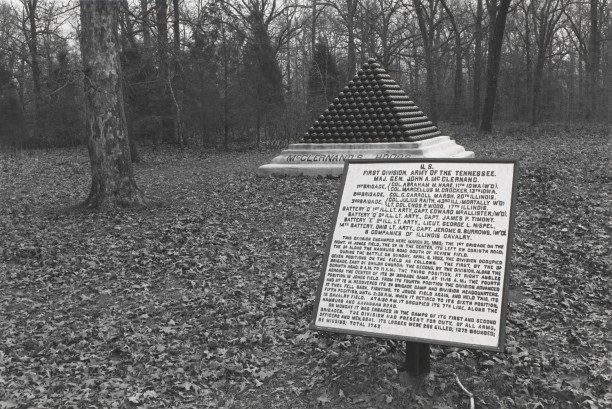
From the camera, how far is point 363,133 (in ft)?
48.7

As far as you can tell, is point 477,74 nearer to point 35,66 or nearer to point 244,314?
point 35,66

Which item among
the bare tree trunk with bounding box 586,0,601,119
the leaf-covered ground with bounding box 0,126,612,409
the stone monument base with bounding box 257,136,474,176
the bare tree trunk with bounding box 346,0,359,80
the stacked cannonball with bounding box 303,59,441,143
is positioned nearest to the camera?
the leaf-covered ground with bounding box 0,126,612,409

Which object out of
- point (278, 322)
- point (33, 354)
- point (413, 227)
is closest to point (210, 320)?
point (278, 322)

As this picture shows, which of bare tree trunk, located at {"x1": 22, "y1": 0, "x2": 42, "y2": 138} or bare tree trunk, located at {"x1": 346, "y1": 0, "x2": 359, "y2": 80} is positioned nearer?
bare tree trunk, located at {"x1": 22, "y1": 0, "x2": 42, "y2": 138}

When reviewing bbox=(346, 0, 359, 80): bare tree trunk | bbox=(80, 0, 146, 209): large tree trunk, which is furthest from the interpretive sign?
bbox=(346, 0, 359, 80): bare tree trunk

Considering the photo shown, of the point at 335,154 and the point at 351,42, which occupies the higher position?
the point at 351,42

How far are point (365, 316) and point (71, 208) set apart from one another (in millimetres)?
8741

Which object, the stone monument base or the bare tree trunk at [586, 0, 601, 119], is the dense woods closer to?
the bare tree trunk at [586, 0, 601, 119]

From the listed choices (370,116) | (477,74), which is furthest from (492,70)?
(370,116)

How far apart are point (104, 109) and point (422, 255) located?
27.9 ft

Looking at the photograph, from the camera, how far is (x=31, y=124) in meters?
28.2

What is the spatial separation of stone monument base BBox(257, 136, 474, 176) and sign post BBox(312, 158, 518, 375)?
9253 millimetres

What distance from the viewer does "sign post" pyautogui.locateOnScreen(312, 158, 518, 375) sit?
4125mm

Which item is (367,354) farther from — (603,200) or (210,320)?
(603,200)
